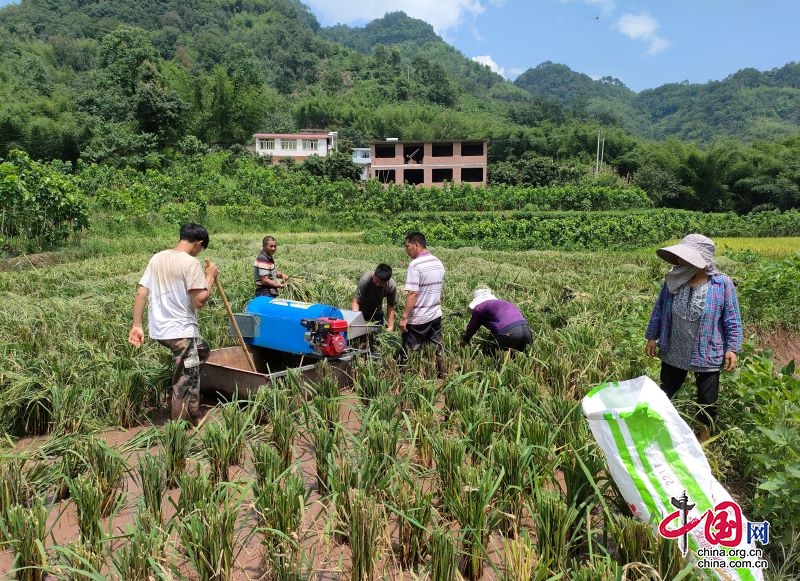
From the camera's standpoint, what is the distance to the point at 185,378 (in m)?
4.36

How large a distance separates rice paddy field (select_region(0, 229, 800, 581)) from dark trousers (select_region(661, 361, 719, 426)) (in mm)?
102

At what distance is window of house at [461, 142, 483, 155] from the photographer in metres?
45.7

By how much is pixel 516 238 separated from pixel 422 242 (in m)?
20.4

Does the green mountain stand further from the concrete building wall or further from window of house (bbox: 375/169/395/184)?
window of house (bbox: 375/169/395/184)

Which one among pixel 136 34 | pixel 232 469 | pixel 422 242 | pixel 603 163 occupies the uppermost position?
pixel 136 34

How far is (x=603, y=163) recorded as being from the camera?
51.4 meters

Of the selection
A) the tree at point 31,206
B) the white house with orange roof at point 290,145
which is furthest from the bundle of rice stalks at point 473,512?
the white house with orange roof at point 290,145

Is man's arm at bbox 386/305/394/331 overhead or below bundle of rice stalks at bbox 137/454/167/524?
overhead

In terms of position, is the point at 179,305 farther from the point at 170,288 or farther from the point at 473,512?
the point at 473,512

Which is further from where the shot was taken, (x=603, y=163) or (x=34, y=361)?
(x=603, y=163)

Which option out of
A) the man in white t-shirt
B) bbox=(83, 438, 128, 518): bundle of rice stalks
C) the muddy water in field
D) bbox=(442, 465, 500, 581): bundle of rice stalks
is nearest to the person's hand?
the man in white t-shirt

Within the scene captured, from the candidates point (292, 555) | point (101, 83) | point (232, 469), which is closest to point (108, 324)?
point (232, 469)

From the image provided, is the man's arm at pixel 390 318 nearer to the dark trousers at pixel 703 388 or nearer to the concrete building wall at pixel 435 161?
the dark trousers at pixel 703 388

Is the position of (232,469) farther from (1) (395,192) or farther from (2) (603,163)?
(2) (603,163)
